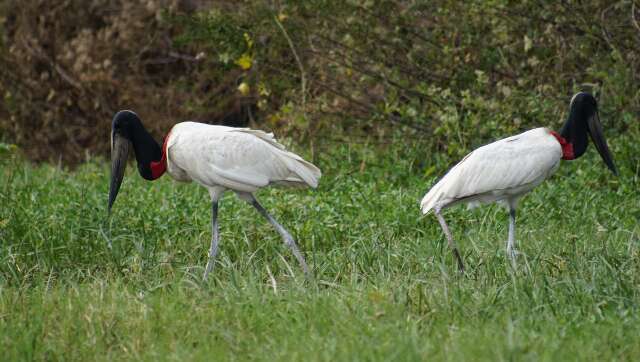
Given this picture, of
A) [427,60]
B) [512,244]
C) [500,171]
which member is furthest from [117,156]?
[427,60]

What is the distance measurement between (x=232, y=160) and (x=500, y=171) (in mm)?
1415

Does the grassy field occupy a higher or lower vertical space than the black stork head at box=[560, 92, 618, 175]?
lower

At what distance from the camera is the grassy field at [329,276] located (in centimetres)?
417

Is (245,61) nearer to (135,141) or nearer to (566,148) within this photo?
(135,141)

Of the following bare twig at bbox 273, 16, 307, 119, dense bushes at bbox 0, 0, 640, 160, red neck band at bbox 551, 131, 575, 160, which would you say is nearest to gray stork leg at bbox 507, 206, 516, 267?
red neck band at bbox 551, 131, 575, 160

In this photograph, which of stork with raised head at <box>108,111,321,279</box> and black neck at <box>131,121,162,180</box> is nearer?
stork with raised head at <box>108,111,321,279</box>

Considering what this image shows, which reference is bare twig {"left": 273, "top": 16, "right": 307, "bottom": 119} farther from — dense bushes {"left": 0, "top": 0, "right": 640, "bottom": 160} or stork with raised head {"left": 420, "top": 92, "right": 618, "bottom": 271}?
stork with raised head {"left": 420, "top": 92, "right": 618, "bottom": 271}

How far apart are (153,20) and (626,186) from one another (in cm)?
626

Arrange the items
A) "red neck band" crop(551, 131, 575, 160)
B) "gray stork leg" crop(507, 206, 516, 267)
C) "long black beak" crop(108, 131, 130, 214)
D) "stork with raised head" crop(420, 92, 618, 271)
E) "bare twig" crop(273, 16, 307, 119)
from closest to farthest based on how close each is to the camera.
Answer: "gray stork leg" crop(507, 206, 516, 267)
"stork with raised head" crop(420, 92, 618, 271)
"red neck band" crop(551, 131, 575, 160)
"long black beak" crop(108, 131, 130, 214)
"bare twig" crop(273, 16, 307, 119)

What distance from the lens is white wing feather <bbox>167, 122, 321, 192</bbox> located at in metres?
5.78

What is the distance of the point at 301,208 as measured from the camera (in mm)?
7012

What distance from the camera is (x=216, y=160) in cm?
577

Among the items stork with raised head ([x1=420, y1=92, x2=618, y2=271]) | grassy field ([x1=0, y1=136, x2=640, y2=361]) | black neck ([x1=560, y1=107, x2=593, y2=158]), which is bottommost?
grassy field ([x1=0, y1=136, x2=640, y2=361])

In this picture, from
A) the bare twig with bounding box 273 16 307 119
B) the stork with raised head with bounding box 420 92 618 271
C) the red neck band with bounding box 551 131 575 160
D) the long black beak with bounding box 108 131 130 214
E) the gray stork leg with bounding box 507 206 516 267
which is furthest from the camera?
the bare twig with bounding box 273 16 307 119
